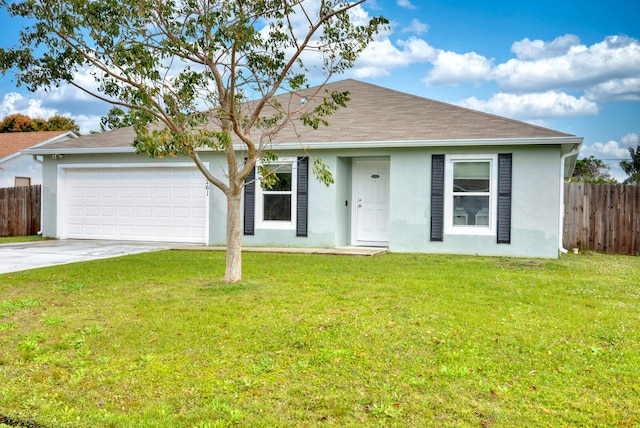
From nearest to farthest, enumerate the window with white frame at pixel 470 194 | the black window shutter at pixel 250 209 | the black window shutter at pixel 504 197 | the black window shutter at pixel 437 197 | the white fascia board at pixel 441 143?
the white fascia board at pixel 441 143, the black window shutter at pixel 504 197, the window with white frame at pixel 470 194, the black window shutter at pixel 437 197, the black window shutter at pixel 250 209

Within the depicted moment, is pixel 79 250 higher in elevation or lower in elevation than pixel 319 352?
higher

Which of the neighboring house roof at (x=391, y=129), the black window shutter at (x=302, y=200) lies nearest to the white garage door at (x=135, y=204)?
the neighboring house roof at (x=391, y=129)

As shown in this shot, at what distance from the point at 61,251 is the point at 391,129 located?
7792 millimetres

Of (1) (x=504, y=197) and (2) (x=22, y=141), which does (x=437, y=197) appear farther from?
(2) (x=22, y=141)

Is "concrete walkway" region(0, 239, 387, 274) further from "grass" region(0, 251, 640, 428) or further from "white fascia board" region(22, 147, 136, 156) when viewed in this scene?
"white fascia board" region(22, 147, 136, 156)

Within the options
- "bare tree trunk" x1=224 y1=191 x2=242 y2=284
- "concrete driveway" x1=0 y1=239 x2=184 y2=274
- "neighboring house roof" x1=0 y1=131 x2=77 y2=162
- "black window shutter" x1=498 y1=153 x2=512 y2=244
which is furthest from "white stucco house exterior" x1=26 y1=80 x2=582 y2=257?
"neighboring house roof" x1=0 y1=131 x2=77 y2=162

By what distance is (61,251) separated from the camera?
1134 centimetres

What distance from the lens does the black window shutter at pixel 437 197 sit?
1159cm

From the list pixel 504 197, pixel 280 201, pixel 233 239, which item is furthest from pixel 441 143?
pixel 233 239

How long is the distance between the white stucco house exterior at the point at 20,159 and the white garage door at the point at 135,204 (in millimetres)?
8865

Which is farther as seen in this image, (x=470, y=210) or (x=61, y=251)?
(x=470, y=210)

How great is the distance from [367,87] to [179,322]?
1124 cm

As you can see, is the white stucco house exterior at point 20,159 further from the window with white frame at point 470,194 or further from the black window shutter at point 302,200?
the window with white frame at point 470,194

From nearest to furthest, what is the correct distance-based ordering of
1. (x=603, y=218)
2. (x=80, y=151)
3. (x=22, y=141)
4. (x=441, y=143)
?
(x=441, y=143), (x=603, y=218), (x=80, y=151), (x=22, y=141)
